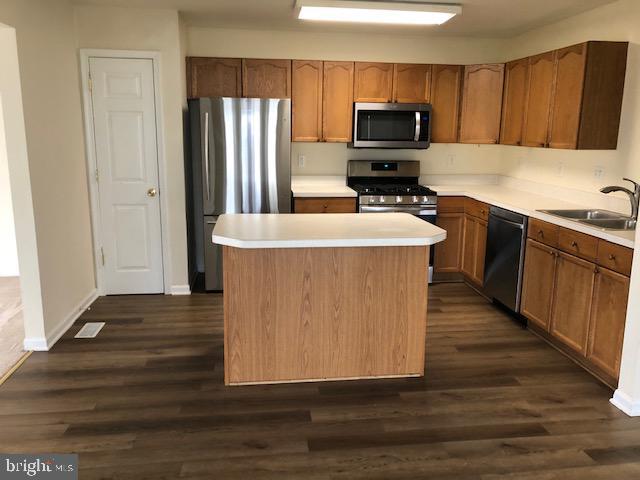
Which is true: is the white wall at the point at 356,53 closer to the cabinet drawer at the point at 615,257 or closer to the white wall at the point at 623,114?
the white wall at the point at 623,114

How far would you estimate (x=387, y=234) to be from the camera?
2910 mm

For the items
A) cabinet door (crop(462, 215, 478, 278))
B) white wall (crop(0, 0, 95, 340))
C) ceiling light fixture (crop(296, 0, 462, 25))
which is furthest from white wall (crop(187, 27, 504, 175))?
white wall (crop(0, 0, 95, 340))

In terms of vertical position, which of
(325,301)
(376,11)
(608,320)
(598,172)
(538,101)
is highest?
(376,11)

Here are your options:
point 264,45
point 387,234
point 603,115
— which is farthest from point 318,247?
point 264,45

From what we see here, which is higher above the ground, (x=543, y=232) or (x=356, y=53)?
(x=356, y=53)

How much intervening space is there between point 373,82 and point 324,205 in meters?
1.27

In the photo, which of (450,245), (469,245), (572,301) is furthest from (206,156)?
Result: (572,301)

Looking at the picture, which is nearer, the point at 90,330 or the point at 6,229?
the point at 90,330

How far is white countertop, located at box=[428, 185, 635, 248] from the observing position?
3.06m

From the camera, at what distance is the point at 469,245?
16.2 feet

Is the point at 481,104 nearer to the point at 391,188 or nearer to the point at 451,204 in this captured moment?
the point at 451,204

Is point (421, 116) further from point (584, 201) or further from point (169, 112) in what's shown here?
point (169, 112)

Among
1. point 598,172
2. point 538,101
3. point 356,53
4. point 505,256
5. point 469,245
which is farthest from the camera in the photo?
point 356,53

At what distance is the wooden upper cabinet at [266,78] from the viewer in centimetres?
485
